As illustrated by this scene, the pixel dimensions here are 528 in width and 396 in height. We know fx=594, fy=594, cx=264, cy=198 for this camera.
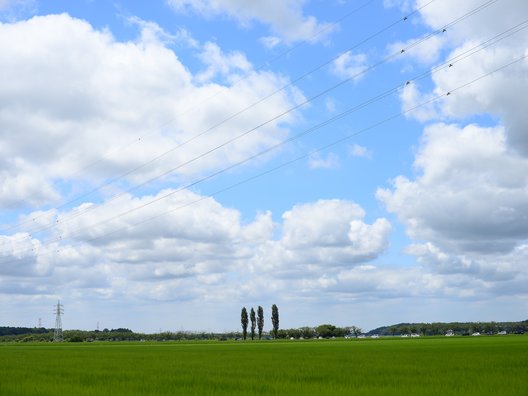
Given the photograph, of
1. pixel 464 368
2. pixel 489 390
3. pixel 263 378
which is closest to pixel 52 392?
pixel 263 378

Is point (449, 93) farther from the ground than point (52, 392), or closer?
farther from the ground

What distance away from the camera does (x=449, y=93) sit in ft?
111

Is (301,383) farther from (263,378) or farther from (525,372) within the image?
(525,372)

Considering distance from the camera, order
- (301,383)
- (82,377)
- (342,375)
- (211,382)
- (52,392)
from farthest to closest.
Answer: (82,377), (342,375), (211,382), (301,383), (52,392)

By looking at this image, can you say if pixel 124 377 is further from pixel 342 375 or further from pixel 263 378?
pixel 342 375

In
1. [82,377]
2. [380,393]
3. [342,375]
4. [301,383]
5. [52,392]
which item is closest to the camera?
[380,393]

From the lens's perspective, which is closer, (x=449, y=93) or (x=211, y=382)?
(x=211, y=382)

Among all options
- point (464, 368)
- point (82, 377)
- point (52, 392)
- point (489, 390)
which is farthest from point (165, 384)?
point (464, 368)

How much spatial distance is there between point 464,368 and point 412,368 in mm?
2805

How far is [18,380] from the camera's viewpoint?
3041 cm

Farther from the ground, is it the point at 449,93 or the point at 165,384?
the point at 449,93

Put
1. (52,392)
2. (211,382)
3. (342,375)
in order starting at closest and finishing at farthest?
(52,392) < (211,382) < (342,375)

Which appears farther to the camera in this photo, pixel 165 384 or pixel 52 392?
pixel 165 384

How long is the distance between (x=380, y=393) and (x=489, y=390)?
3.98 metres
